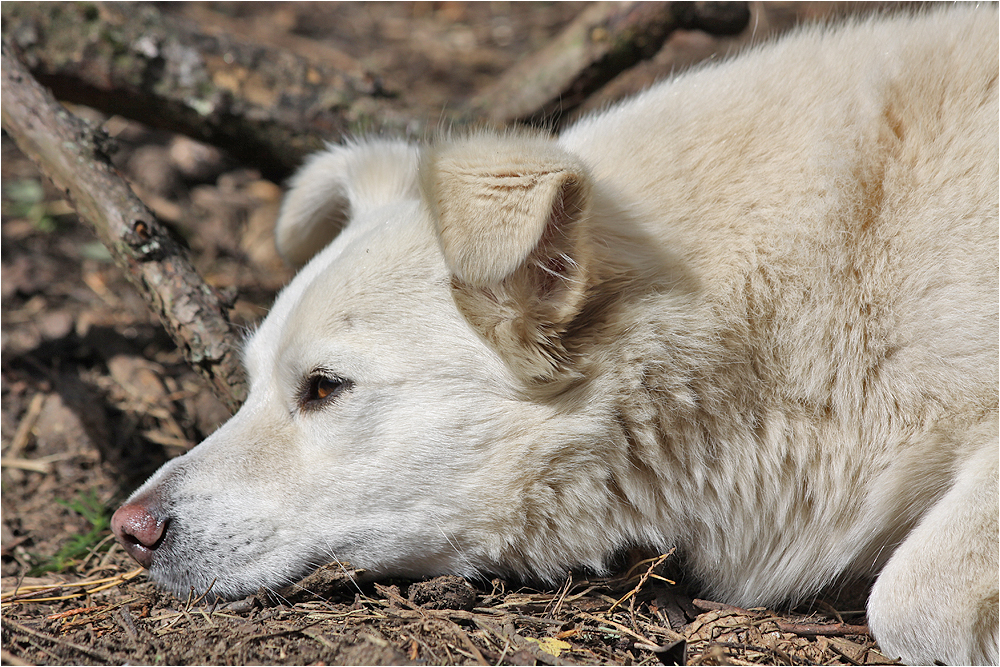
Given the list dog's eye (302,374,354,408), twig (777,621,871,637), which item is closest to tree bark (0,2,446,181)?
dog's eye (302,374,354,408)

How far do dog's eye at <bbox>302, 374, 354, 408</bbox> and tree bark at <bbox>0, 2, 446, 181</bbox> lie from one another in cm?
232

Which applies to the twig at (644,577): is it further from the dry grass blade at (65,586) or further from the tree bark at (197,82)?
the tree bark at (197,82)

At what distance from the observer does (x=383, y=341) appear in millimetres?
2498

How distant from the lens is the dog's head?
7.86 ft

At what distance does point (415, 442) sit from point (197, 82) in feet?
9.56

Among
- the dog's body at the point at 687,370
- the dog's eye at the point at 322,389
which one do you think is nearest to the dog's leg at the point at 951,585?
the dog's body at the point at 687,370

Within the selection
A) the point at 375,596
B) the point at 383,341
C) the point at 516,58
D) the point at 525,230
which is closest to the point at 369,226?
the point at 383,341

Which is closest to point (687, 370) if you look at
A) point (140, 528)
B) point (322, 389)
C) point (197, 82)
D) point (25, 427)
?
point (322, 389)

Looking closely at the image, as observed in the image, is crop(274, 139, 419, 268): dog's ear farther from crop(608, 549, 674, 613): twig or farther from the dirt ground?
crop(608, 549, 674, 613): twig

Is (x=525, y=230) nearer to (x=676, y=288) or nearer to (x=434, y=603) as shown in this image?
(x=676, y=288)

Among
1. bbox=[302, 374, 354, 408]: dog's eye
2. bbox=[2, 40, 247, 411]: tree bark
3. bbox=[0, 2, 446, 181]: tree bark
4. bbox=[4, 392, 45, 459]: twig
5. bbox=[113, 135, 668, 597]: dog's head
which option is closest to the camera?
bbox=[113, 135, 668, 597]: dog's head

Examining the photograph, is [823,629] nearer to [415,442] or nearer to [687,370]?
[687,370]

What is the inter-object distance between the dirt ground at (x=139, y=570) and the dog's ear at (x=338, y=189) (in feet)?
1.58

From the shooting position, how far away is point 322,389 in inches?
103
